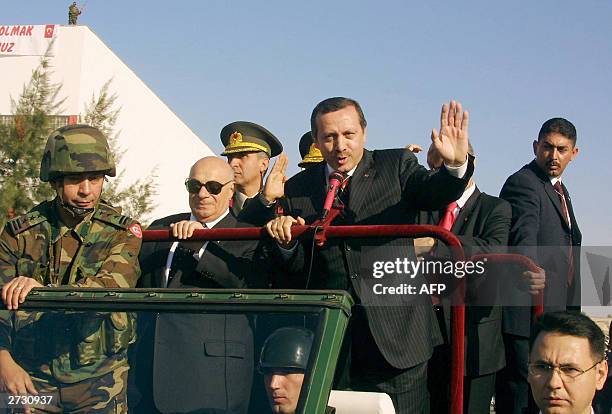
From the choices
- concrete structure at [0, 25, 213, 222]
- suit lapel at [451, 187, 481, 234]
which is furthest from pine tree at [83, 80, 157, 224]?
suit lapel at [451, 187, 481, 234]

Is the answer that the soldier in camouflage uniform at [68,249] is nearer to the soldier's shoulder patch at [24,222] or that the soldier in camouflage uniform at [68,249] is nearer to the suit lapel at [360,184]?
the soldier's shoulder patch at [24,222]

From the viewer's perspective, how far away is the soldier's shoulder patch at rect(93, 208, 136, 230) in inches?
170

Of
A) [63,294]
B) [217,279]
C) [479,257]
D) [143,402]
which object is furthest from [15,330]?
[479,257]

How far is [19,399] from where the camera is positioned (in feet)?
11.6

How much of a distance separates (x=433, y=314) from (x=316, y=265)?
54 centimetres

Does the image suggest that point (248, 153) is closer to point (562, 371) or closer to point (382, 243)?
point (382, 243)

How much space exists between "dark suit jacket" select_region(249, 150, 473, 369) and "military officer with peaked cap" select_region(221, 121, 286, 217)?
2.31 m

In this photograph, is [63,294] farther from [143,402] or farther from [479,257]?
[479,257]

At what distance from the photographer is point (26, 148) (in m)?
18.0

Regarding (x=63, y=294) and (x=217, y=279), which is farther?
(x=217, y=279)

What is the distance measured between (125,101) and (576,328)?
24.8 m

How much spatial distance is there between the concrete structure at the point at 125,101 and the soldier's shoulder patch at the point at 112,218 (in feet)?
64.7

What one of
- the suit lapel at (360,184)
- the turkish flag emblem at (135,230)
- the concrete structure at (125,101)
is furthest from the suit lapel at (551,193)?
the concrete structure at (125,101)

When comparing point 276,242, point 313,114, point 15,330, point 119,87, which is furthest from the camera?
point 119,87
